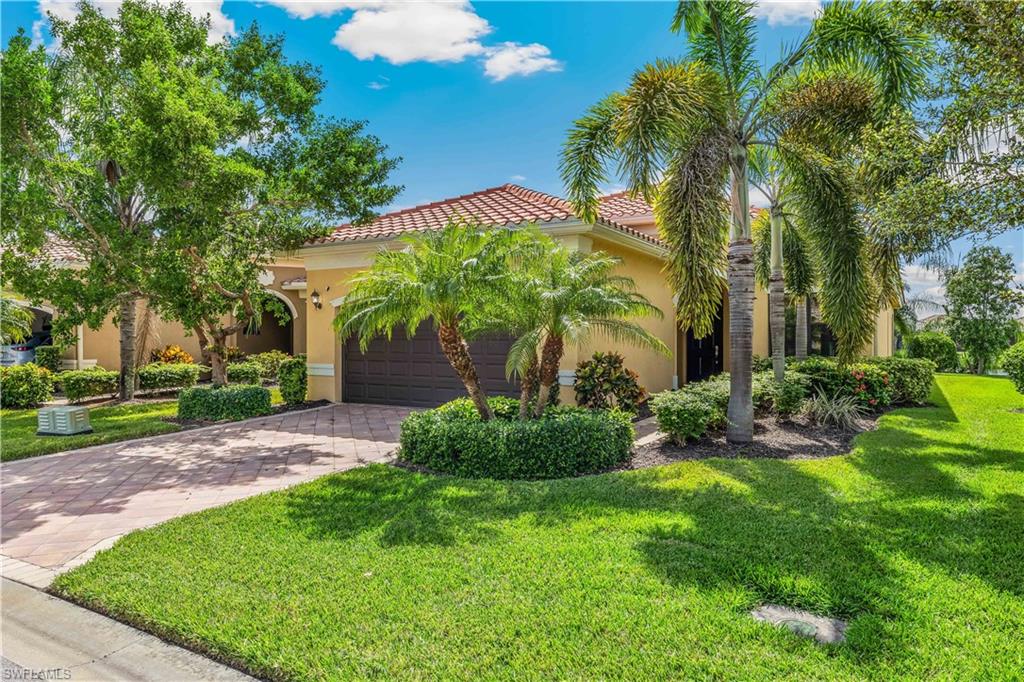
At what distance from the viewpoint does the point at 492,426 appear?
25.5 ft

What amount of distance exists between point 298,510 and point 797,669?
15.7 feet

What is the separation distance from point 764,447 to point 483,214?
24.7ft

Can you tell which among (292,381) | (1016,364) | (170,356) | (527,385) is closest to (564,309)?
(527,385)

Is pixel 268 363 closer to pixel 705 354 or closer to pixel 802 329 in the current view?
pixel 705 354

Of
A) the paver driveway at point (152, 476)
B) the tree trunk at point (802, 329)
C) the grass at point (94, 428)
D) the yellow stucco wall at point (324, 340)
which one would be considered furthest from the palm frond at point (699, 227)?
the grass at point (94, 428)

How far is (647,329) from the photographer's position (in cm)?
1434

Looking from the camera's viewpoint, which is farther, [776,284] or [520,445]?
[776,284]

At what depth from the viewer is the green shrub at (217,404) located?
40.5 feet

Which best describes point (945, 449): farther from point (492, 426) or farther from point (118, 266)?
point (118, 266)

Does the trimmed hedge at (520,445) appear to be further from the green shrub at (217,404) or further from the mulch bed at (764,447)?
the green shrub at (217,404)

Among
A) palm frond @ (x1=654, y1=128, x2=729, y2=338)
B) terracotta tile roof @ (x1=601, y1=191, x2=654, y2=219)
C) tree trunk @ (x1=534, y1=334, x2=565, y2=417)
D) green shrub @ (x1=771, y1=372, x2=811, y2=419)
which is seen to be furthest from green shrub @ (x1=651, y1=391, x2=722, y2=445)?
terracotta tile roof @ (x1=601, y1=191, x2=654, y2=219)

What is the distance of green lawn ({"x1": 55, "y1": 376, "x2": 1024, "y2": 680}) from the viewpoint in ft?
11.1

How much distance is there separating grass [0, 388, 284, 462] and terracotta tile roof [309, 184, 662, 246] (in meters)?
5.25

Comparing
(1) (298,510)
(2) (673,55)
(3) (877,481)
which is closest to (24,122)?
(1) (298,510)
